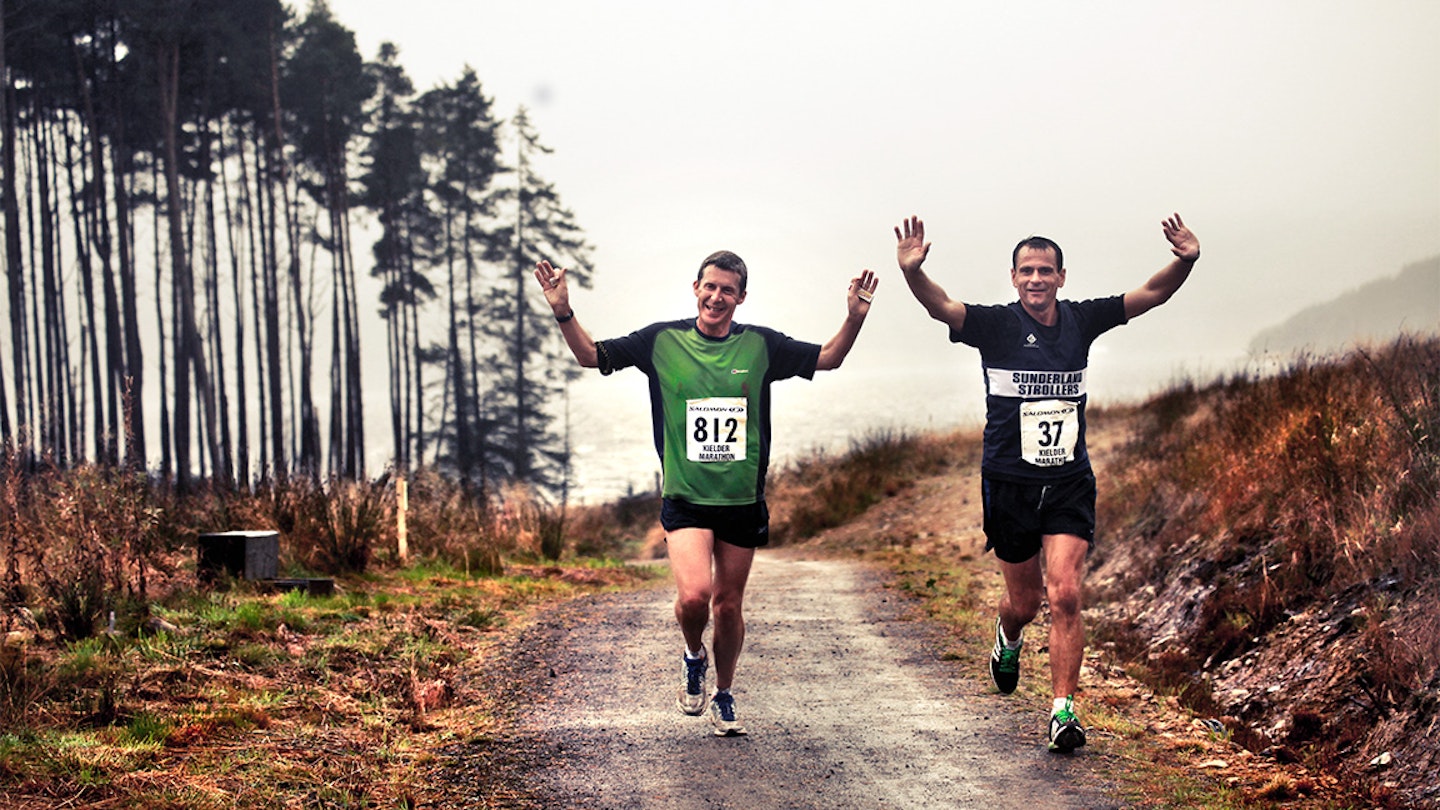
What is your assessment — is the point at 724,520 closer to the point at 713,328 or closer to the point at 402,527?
the point at 713,328

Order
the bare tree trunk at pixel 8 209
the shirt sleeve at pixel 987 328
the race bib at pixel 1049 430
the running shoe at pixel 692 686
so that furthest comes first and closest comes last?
the bare tree trunk at pixel 8 209, the running shoe at pixel 692 686, the shirt sleeve at pixel 987 328, the race bib at pixel 1049 430

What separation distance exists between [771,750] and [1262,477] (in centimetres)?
608

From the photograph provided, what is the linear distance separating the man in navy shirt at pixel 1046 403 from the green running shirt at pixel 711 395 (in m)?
0.91

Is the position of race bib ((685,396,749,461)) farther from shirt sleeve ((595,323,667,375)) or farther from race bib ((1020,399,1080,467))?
race bib ((1020,399,1080,467))

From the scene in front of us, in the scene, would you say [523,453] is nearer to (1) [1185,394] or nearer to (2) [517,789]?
(1) [1185,394]

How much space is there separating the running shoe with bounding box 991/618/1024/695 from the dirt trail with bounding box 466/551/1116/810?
0.14m

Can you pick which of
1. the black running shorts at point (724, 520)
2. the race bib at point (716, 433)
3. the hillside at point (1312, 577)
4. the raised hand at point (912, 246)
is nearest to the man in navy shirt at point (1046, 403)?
the raised hand at point (912, 246)

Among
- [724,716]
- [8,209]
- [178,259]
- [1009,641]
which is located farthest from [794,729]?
[178,259]

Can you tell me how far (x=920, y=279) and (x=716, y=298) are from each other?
1103mm

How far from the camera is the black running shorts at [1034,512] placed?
6656 mm

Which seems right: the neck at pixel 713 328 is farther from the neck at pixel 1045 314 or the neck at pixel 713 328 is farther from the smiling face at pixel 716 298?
the neck at pixel 1045 314

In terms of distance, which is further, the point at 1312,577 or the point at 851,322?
the point at 1312,577

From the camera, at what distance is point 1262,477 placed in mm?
10648

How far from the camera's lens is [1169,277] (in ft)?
22.5
